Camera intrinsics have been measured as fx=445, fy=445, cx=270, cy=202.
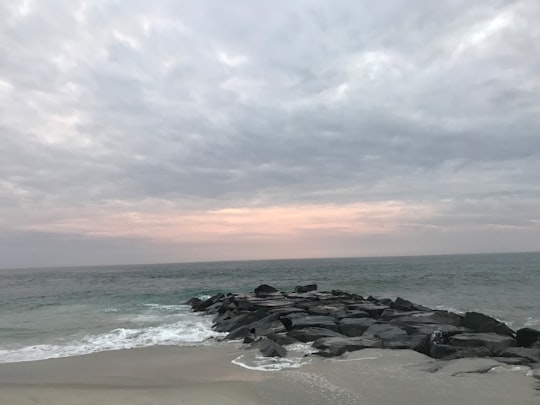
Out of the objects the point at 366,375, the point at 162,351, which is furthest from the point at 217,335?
the point at 366,375

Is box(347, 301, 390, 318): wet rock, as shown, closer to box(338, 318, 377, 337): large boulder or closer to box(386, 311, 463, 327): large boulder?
box(386, 311, 463, 327): large boulder

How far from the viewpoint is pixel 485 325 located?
46.6ft

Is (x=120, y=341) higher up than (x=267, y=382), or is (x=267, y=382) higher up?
(x=267, y=382)

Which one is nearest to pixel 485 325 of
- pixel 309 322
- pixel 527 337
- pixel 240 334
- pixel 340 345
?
Result: pixel 527 337

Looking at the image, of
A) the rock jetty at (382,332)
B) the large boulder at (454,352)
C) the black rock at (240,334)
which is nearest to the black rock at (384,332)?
the rock jetty at (382,332)

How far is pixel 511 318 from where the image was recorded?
66.6ft

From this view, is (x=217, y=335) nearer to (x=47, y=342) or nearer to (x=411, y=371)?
(x=47, y=342)

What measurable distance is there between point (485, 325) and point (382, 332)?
355 centimetres

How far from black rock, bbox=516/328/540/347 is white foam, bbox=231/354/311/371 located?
613 centimetres

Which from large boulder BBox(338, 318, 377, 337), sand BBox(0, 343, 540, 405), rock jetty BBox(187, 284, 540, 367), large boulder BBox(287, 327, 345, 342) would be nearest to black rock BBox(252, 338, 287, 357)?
rock jetty BBox(187, 284, 540, 367)

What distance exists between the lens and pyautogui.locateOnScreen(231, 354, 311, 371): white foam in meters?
10.3

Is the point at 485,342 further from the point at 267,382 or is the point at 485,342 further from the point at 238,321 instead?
the point at 238,321

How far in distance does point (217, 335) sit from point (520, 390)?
1049cm

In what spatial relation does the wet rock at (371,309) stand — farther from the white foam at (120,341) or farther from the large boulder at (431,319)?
the white foam at (120,341)
